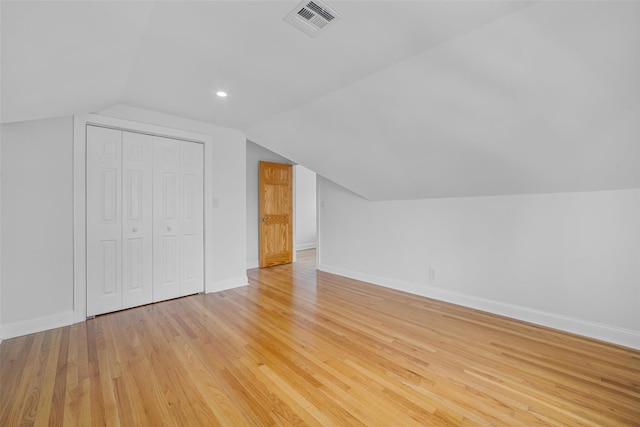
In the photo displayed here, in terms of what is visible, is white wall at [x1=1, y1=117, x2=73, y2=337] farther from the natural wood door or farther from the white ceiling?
the natural wood door

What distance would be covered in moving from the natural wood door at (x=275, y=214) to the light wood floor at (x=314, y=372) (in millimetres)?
2495

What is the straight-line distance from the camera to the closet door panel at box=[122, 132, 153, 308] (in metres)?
3.12

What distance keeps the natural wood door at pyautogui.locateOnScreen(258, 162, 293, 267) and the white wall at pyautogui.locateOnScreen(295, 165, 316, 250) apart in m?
1.85

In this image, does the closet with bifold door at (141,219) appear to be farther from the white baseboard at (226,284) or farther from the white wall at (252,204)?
the white wall at (252,204)

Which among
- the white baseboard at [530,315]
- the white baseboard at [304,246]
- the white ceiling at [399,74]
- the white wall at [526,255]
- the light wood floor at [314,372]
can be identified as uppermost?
the white ceiling at [399,74]

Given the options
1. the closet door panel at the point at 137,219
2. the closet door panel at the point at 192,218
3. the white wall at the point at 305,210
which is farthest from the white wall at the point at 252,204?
the white wall at the point at 305,210

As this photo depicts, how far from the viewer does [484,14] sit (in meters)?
1.54

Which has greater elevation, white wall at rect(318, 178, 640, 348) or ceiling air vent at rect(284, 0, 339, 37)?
ceiling air vent at rect(284, 0, 339, 37)

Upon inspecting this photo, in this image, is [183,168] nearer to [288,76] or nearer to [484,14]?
[288,76]

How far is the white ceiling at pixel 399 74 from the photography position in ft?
4.83

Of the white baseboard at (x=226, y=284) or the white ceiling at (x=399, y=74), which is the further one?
the white baseboard at (x=226, y=284)

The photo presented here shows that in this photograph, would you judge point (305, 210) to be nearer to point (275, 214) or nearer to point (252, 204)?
point (275, 214)

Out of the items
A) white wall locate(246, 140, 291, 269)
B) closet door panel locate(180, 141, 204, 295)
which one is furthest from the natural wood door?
closet door panel locate(180, 141, 204, 295)

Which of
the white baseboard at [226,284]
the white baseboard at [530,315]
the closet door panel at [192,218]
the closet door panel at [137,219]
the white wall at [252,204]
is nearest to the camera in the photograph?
the white baseboard at [530,315]
